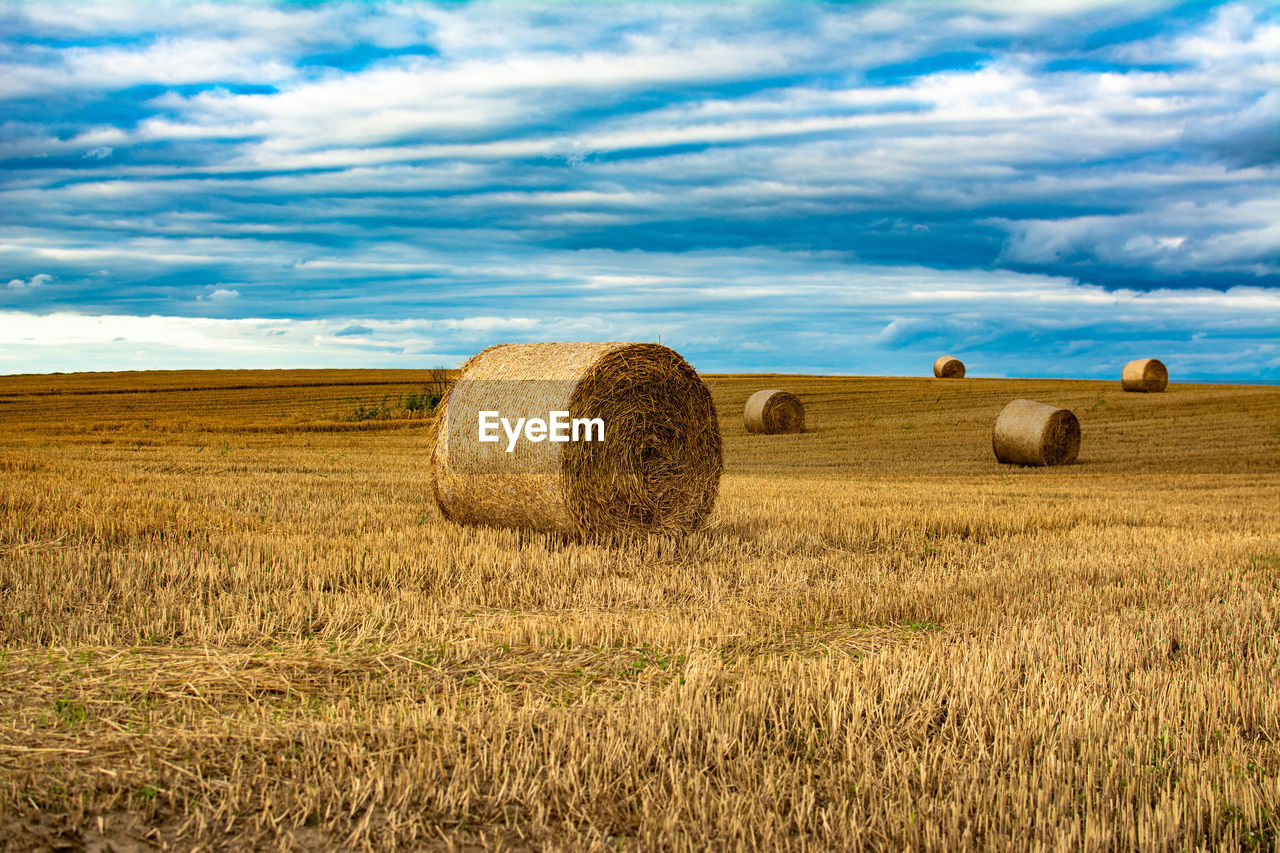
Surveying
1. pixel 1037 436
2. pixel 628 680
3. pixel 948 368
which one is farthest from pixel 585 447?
pixel 948 368

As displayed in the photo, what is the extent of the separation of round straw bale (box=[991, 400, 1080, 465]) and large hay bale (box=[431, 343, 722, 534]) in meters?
14.6

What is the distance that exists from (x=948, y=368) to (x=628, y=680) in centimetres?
4984

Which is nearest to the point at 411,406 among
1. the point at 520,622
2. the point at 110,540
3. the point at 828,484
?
the point at 828,484

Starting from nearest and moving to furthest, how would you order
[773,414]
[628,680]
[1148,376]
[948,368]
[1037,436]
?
1. [628,680]
2. [1037,436]
3. [773,414]
4. [1148,376]
5. [948,368]

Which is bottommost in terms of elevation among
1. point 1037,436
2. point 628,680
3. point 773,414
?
point 628,680

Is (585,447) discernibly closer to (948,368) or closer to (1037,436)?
(1037,436)

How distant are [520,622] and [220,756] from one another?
219 cm

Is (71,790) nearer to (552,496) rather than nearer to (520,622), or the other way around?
(520,622)

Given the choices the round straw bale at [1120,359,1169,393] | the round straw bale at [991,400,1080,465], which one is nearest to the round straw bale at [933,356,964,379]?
the round straw bale at [1120,359,1169,393]

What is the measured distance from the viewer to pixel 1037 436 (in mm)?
22234

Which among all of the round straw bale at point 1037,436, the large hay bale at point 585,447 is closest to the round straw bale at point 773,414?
the round straw bale at point 1037,436

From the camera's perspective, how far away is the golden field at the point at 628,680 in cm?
330

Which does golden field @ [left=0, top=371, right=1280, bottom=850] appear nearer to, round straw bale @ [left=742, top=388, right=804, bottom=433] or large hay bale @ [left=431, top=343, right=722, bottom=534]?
large hay bale @ [left=431, top=343, right=722, bottom=534]

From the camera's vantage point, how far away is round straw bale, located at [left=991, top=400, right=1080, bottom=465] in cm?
2228
